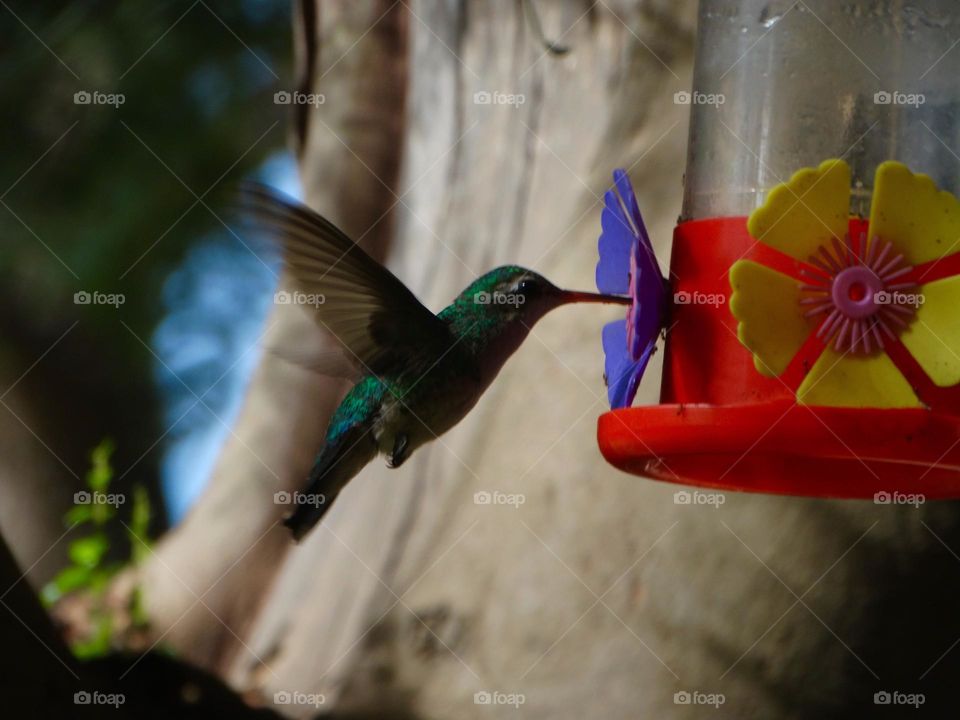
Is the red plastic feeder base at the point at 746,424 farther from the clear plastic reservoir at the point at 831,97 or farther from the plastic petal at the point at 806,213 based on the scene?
the clear plastic reservoir at the point at 831,97

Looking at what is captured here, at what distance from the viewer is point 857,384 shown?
2.22 m

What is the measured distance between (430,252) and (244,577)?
5.79ft

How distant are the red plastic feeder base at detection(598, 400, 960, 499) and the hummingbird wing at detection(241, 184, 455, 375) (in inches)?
21.8

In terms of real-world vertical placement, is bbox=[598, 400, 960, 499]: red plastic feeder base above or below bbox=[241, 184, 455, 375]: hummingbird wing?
below

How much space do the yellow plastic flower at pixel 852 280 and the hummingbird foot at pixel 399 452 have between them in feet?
3.05

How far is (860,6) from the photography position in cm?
296

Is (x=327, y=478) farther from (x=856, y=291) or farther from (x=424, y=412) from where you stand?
(x=856, y=291)

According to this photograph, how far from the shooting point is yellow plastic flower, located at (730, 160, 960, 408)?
89.5 inches

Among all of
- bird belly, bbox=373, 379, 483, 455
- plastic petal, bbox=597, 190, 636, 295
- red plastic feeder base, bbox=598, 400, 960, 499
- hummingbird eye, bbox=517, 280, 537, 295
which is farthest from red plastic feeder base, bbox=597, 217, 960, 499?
bird belly, bbox=373, 379, 483, 455

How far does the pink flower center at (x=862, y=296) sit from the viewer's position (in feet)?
7.54

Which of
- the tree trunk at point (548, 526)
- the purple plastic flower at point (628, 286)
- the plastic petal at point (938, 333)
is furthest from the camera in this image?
the tree trunk at point (548, 526)

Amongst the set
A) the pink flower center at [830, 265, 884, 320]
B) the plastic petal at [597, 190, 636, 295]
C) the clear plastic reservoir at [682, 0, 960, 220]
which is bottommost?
the pink flower center at [830, 265, 884, 320]

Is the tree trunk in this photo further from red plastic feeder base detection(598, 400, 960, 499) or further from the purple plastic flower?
red plastic feeder base detection(598, 400, 960, 499)

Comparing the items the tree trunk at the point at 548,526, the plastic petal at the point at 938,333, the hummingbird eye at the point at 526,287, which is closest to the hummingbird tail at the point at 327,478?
the hummingbird eye at the point at 526,287
